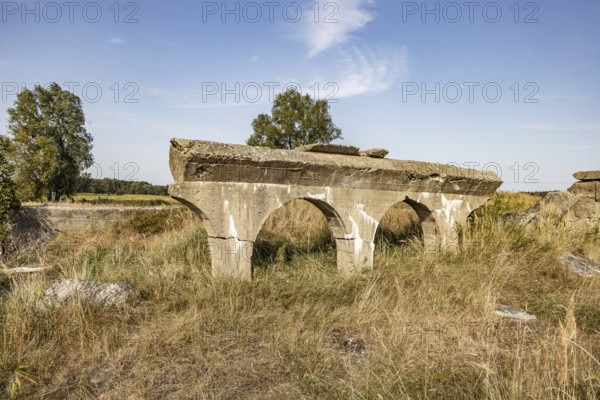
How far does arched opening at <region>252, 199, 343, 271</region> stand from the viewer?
5.86 m

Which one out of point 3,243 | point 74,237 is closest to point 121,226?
point 74,237

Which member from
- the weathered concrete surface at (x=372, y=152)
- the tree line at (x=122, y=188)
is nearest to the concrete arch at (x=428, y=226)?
the weathered concrete surface at (x=372, y=152)

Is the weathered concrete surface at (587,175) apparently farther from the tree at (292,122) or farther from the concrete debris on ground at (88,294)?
the tree at (292,122)

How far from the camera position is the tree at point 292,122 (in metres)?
28.3

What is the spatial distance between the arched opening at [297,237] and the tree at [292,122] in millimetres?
18848

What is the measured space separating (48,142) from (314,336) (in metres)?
24.7

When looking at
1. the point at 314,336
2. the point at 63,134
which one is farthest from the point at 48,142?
the point at 314,336

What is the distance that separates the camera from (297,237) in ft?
27.3

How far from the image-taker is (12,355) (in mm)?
3146

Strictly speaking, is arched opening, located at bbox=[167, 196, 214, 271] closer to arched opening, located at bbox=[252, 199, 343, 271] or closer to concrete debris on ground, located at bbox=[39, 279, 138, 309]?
arched opening, located at bbox=[252, 199, 343, 271]

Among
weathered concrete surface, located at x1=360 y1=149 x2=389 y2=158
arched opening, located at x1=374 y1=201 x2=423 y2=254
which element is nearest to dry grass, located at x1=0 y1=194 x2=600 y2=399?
weathered concrete surface, located at x1=360 y1=149 x2=389 y2=158

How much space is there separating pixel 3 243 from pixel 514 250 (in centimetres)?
969

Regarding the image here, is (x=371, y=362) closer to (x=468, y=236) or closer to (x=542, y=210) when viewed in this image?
(x=468, y=236)

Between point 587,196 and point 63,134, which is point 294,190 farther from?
point 63,134
